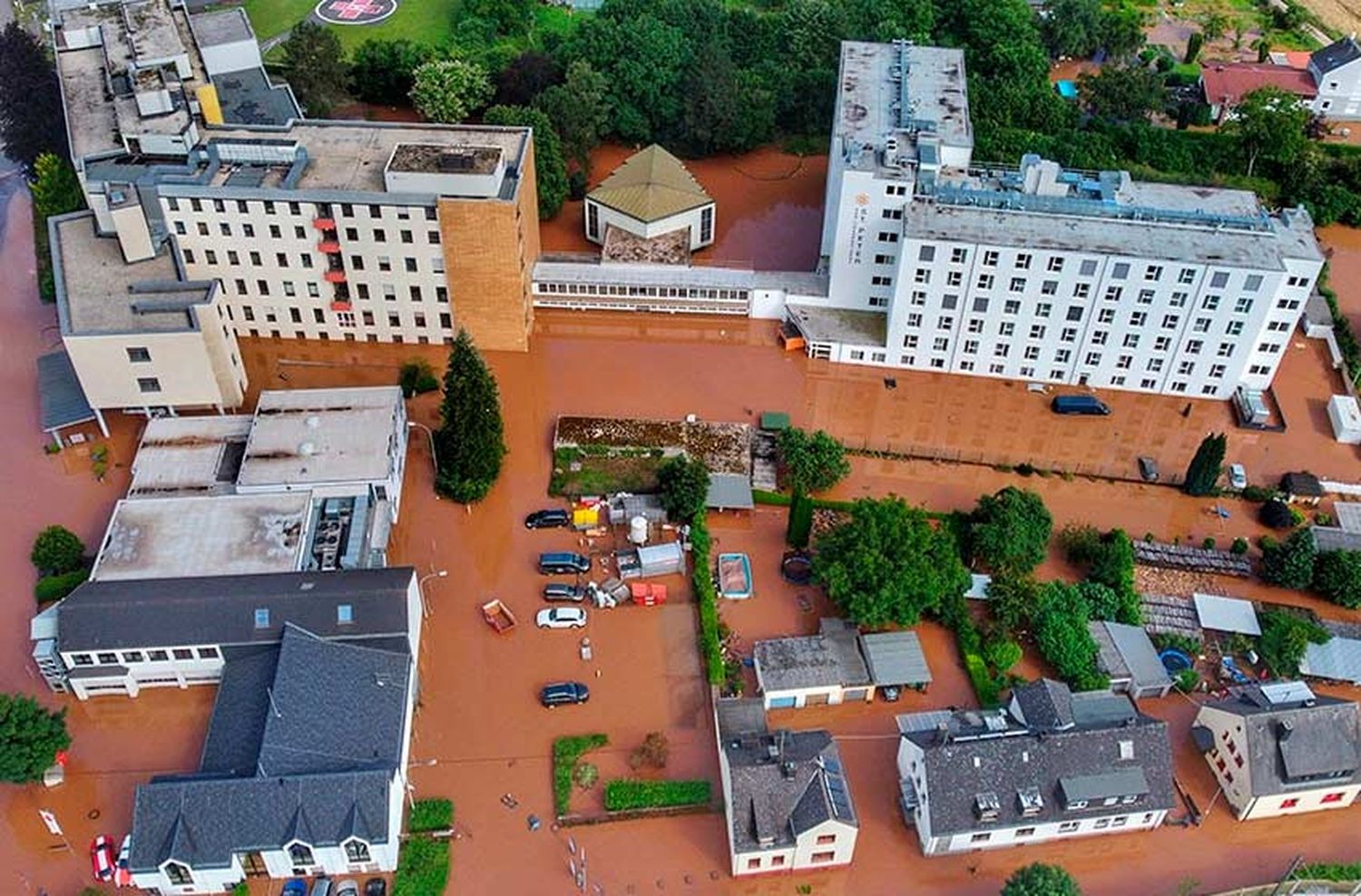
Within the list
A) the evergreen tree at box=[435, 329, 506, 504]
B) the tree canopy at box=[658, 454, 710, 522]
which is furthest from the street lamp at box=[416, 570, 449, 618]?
the tree canopy at box=[658, 454, 710, 522]

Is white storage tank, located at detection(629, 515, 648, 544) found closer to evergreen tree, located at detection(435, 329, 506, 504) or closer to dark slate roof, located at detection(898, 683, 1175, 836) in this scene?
evergreen tree, located at detection(435, 329, 506, 504)

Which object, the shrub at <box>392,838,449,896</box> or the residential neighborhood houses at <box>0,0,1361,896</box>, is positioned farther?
the residential neighborhood houses at <box>0,0,1361,896</box>

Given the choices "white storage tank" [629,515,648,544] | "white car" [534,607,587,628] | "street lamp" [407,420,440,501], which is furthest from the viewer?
"street lamp" [407,420,440,501]

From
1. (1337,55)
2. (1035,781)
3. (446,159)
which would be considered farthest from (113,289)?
(1337,55)

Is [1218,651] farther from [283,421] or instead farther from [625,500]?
[283,421]

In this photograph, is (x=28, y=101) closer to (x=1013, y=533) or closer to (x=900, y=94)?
(x=900, y=94)

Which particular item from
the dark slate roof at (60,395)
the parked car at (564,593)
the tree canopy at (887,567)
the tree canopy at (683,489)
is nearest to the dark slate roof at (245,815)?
the parked car at (564,593)

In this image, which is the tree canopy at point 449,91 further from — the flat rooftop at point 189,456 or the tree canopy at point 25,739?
the tree canopy at point 25,739
